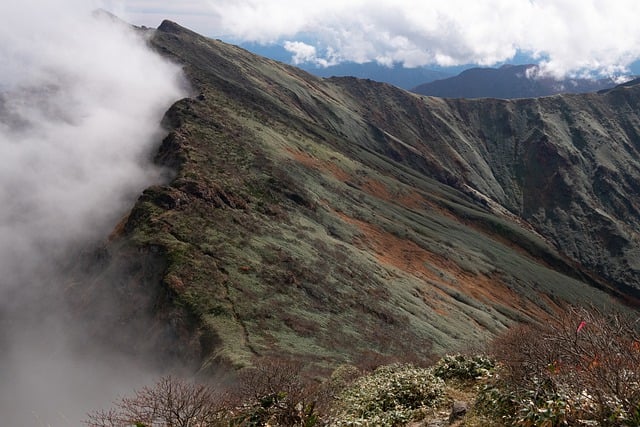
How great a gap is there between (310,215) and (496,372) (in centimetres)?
5830

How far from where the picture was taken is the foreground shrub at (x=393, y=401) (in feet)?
47.9

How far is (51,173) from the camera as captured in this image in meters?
84.0

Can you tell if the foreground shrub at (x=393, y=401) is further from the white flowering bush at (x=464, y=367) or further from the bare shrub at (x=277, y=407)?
the bare shrub at (x=277, y=407)

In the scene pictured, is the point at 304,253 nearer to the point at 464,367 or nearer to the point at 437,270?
the point at 437,270

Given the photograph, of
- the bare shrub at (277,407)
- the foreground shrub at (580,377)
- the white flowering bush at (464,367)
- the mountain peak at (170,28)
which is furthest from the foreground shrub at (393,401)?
the mountain peak at (170,28)

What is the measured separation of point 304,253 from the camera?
57.5 metres

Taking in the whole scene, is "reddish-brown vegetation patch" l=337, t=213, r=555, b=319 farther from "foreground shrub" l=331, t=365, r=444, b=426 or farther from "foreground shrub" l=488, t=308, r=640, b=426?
"foreground shrub" l=488, t=308, r=640, b=426

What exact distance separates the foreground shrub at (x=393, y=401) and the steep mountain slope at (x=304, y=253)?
19.0 ft

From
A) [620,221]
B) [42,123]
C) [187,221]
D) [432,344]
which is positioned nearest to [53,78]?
[42,123]

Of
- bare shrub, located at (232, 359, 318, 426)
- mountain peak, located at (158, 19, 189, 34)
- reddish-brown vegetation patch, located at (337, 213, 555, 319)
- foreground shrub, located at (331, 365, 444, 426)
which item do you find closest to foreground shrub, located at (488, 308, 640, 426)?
foreground shrub, located at (331, 365, 444, 426)

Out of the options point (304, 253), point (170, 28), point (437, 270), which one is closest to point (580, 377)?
point (304, 253)

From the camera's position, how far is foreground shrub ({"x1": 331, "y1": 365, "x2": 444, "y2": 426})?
14.6 m

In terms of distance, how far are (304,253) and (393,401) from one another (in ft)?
137

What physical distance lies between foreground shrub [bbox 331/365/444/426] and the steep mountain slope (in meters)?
5.79
